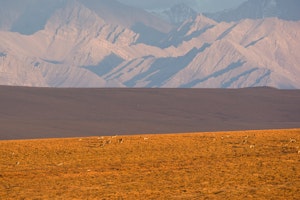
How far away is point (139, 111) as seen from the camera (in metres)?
111

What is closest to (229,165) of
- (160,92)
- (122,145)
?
(122,145)

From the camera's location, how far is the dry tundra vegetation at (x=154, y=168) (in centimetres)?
2155

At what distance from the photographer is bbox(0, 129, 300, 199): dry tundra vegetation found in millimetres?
21547

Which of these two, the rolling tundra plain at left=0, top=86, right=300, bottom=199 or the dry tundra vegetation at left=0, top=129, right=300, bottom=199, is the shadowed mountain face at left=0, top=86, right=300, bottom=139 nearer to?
the rolling tundra plain at left=0, top=86, right=300, bottom=199

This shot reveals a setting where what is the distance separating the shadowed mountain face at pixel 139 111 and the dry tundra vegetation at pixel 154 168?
145 ft

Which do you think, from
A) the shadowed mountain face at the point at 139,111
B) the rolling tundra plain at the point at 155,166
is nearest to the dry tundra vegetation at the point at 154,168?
the rolling tundra plain at the point at 155,166

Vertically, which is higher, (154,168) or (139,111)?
(139,111)

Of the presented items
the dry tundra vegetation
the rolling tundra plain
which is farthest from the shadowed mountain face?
the dry tundra vegetation

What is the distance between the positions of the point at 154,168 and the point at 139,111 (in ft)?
281

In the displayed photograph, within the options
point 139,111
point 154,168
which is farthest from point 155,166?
point 139,111

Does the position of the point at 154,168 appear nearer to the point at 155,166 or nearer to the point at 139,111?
the point at 155,166

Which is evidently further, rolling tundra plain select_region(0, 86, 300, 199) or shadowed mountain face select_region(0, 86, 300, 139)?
shadowed mountain face select_region(0, 86, 300, 139)

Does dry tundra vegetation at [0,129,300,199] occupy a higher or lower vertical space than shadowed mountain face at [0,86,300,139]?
lower

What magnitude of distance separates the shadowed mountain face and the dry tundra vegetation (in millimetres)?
44078
